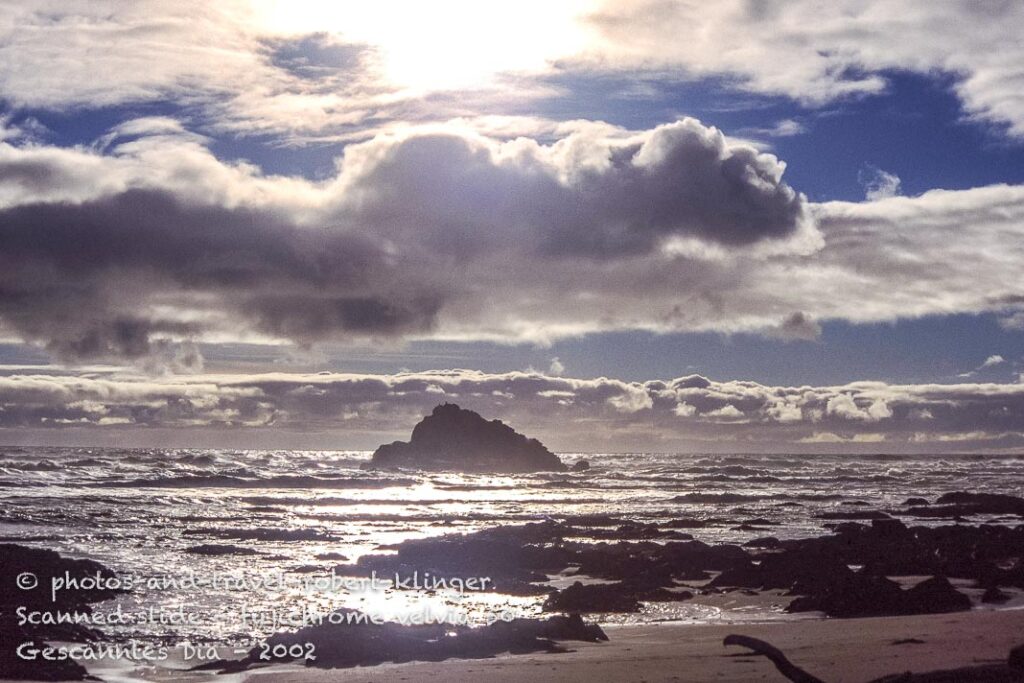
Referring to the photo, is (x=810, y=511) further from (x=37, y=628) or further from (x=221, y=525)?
(x=37, y=628)

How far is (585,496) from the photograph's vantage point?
69312mm

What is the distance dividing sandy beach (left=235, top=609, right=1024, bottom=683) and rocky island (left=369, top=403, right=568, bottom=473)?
104017mm

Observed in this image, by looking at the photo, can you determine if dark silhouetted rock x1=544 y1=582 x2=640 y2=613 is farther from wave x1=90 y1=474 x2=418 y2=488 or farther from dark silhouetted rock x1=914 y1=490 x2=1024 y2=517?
wave x1=90 y1=474 x2=418 y2=488

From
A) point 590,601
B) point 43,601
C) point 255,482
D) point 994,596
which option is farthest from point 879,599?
point 255,482

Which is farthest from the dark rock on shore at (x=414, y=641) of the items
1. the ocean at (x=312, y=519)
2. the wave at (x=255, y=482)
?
the wave at (x=255, y=482)

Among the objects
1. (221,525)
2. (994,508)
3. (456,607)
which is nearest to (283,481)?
(221,525)

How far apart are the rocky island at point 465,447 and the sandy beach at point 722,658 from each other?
10402cm

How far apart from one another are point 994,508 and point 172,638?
158ft

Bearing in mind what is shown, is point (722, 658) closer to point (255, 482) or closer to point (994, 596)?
point (994, 596)

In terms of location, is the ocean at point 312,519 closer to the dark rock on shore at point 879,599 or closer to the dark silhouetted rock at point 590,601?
the dark silhouetted rock at point 590,601

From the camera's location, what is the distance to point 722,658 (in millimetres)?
15203

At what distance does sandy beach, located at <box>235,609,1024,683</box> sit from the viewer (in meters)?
14.3

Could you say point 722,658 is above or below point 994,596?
above

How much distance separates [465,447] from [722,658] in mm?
111645
